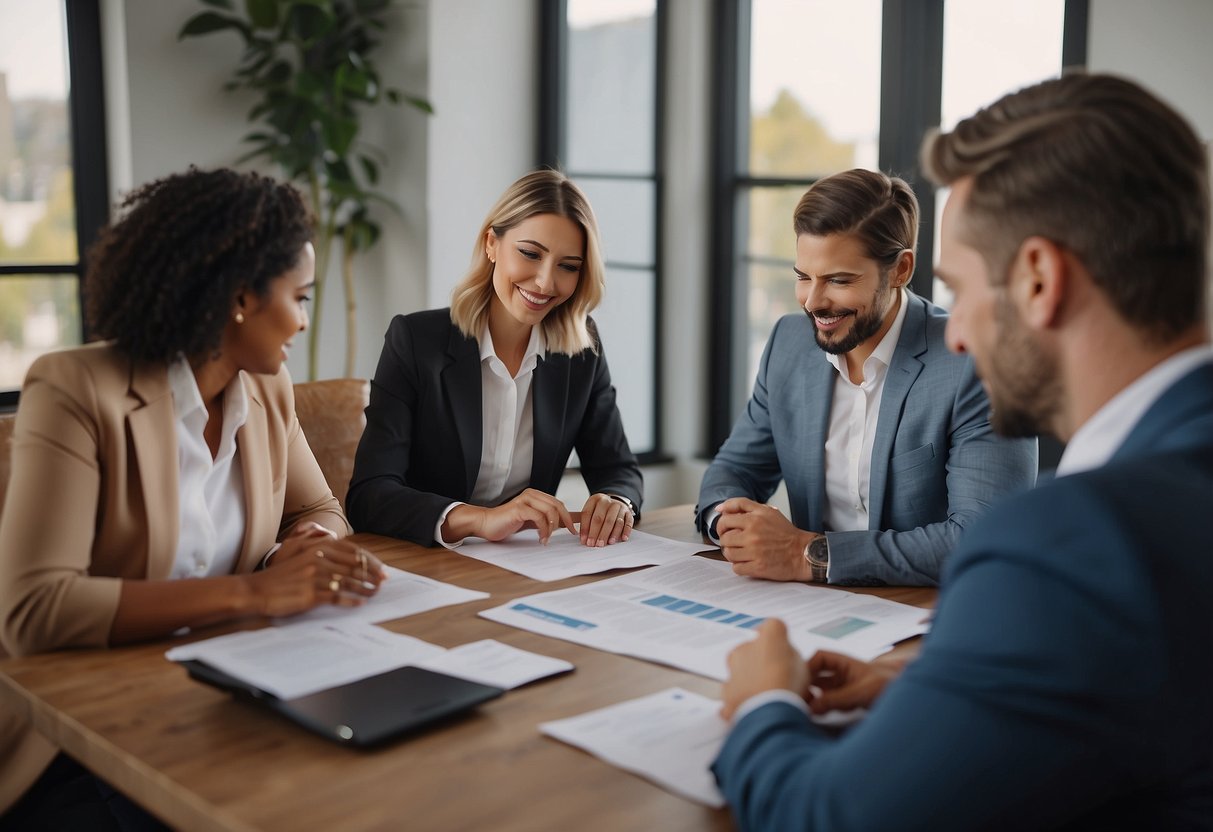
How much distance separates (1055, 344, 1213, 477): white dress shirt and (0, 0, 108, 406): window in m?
3.78

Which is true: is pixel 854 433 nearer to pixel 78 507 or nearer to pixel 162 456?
pixel 162 456

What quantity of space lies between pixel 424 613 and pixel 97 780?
500mm

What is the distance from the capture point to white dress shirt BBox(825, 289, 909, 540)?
224cm

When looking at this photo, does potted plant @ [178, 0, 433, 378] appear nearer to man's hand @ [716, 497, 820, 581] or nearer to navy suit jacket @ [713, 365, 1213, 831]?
man's hand @ [716, 497, 820, 581]

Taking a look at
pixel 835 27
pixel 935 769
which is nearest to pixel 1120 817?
pixel 935 769

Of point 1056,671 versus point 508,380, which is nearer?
point 1056,671

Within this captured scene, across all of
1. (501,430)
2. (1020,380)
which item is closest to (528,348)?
(501,430)

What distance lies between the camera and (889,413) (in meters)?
2.15

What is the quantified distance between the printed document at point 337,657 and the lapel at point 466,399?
88cm

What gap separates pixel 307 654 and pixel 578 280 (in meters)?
1.33

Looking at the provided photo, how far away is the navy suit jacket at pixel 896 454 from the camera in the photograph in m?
1.87

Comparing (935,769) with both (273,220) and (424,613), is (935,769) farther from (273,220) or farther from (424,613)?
(273,220)

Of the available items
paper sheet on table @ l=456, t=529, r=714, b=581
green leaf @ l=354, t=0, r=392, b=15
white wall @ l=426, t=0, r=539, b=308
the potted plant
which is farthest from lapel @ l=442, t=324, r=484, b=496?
green leaf @ l=354, t=0, r=392, b=15

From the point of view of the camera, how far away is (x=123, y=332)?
1.64m
